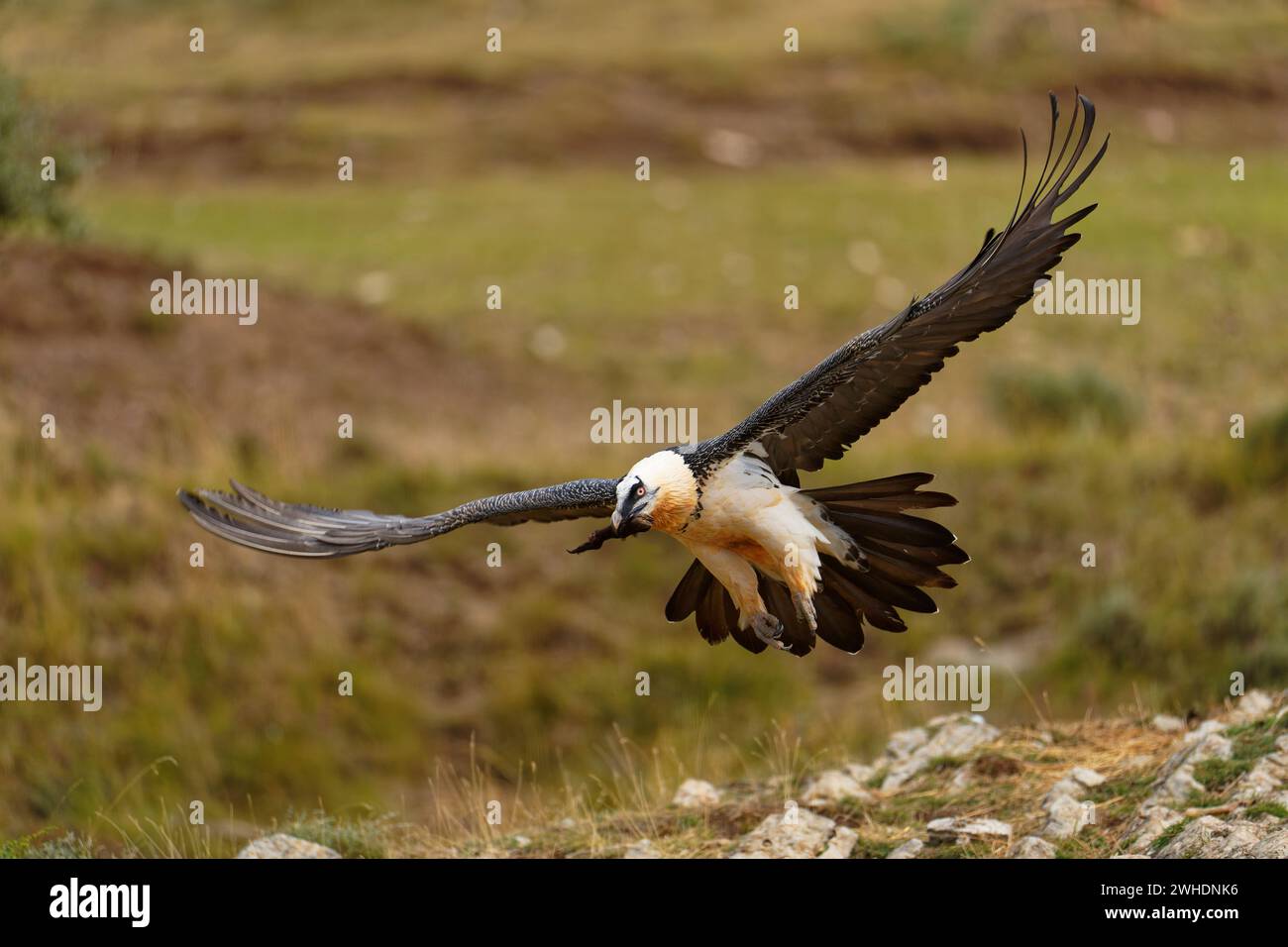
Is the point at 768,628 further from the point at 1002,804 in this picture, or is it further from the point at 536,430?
the point at 536,430

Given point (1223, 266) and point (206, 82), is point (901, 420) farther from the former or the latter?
point (206, 82)

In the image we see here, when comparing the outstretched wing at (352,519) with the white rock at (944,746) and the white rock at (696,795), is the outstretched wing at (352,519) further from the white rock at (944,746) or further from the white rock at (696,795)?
the white rock at (944,746)

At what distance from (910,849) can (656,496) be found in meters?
2.05

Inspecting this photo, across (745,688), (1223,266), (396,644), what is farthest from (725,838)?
(1223,266)

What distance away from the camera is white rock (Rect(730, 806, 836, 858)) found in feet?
22.2

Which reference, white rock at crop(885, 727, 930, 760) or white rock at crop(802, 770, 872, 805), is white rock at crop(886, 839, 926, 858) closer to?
white rock at crop(802, 770, 872, 805)

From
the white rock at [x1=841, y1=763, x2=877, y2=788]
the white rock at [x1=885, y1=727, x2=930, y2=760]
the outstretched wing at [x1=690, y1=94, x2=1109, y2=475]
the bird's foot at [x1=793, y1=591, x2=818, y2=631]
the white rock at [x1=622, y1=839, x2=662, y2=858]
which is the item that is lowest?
the white rock at [x1=622, y1=839, x2=662, y2=858]

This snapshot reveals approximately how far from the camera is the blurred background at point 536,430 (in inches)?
458

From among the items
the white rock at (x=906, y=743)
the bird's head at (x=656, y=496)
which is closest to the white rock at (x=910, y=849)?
the white rock at (x=906, y=743)

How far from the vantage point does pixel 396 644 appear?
508 inches

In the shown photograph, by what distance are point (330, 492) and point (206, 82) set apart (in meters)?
24.9

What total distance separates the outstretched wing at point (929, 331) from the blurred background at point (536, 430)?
2.59 m

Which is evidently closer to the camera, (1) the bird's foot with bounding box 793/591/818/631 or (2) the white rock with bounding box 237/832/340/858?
(1) the bird's foot with bounding box 793/591/818/631

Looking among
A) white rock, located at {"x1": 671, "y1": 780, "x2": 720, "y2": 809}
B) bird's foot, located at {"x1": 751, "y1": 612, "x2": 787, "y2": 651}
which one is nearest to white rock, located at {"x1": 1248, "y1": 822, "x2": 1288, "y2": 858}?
bird's foot, located at {"x1": 751, "y1": 612, "x2": 787, "y2": 651}
